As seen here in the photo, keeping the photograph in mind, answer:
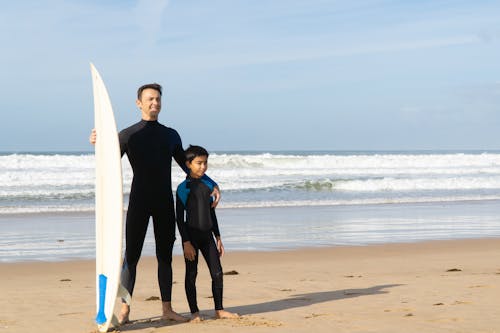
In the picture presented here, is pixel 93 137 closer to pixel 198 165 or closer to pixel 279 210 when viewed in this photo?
pixel 198 165

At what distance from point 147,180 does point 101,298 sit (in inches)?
34.3

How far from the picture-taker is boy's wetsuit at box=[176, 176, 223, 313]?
17.4ft

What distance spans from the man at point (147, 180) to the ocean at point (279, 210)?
14.7 feet

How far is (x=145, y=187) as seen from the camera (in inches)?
203

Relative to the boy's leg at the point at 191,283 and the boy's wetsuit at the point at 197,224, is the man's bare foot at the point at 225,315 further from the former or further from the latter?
the boy's leg at the point at 191,283

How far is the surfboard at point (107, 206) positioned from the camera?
4.90 m

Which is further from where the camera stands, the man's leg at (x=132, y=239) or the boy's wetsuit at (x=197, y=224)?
the boy's wetsuit at (x=197, y=224)

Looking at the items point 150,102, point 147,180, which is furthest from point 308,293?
point 150,102

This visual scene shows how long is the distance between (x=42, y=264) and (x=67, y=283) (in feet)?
5.03

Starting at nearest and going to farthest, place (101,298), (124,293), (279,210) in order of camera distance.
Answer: (101,298) < (124,293) < (279,210)

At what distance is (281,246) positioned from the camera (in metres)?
10.5

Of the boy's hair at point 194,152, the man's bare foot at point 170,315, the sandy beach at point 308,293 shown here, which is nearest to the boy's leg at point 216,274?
the sandy beach at point 308,293

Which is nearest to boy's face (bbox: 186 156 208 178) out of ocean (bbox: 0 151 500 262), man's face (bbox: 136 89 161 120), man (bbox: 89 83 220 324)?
man (bbox: 89 83 220 324)

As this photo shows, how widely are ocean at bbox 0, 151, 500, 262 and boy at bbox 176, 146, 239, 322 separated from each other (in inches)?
179
